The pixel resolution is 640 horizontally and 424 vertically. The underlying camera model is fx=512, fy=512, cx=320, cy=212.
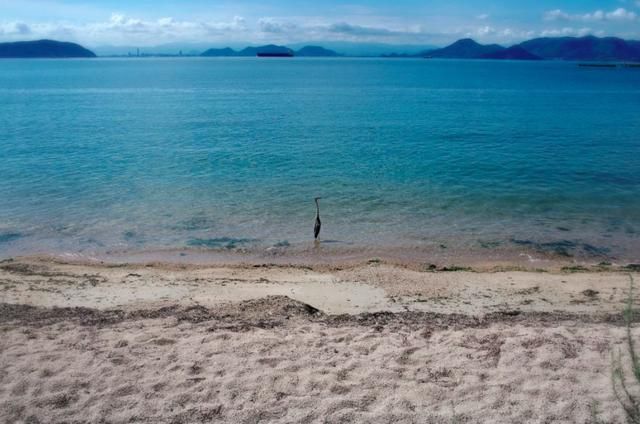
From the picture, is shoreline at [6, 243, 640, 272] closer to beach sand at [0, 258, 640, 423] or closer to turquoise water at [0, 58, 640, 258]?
turquoise water at [0, 58, 640, 258]

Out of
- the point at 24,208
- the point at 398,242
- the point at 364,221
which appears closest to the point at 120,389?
the point at 398,242

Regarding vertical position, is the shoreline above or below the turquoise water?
below

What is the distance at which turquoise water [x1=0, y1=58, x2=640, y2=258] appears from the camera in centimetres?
1853

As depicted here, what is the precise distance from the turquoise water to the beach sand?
517cm

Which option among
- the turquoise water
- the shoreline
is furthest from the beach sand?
the turquoise water

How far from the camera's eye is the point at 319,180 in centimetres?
2556

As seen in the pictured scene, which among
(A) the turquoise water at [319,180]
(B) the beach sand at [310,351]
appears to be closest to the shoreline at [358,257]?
(A) the turquoise water at [319,180]

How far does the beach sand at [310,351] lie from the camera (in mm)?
7227

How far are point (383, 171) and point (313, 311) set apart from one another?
1717 centimetres

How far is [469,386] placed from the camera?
771cm

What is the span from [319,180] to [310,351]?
17.3 m

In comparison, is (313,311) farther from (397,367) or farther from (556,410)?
(556,410)

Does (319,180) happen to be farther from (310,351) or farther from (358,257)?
(310,351)

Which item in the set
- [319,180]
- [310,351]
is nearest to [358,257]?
[310,351]
